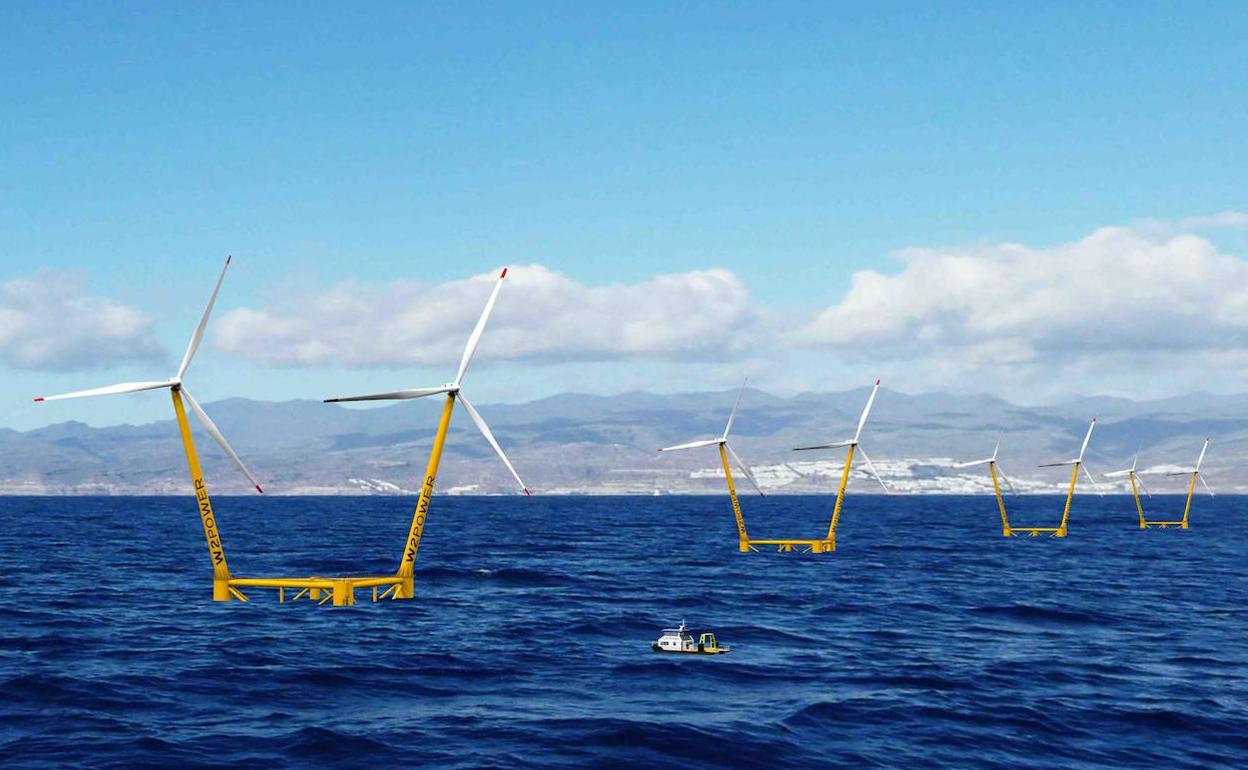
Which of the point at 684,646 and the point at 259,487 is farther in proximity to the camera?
the point at 259,487

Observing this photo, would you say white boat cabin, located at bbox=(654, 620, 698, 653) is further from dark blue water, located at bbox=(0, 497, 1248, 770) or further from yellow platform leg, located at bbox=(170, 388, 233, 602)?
yellow platform leg, located at bbox=(170, 388, 233, 602)

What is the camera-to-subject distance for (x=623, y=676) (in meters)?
70.8

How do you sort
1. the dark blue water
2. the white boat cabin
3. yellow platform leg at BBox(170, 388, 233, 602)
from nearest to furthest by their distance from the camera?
the dark blue water < the white boat cabin < yellow platform leg at BBox(170, 388, 233, 602)

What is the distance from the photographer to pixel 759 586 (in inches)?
5022

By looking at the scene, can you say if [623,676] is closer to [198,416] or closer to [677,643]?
[677,643]

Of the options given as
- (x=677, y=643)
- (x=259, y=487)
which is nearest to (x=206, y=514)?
(x=259, y=487)

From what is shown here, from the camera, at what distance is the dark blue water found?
176 feet

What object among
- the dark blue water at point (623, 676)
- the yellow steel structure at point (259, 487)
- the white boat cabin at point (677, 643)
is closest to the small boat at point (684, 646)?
the white boat cabin at point (677, 643)

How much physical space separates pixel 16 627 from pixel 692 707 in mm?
55538

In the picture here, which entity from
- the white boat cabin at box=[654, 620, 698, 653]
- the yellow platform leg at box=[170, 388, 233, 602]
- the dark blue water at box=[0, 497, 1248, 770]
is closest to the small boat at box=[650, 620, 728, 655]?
the white boat cabin at box=[654, 620, 698, 653]

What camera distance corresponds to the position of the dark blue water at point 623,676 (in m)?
53.5

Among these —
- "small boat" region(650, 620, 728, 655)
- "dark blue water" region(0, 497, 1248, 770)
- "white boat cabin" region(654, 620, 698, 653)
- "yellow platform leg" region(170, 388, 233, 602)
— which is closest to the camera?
"dark blue water" region(0, 497, 1248, 770)

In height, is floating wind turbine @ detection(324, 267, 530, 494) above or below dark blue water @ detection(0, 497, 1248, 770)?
above

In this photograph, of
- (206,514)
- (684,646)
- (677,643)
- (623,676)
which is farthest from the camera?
(206,514)
